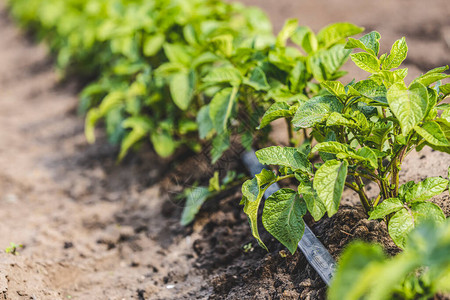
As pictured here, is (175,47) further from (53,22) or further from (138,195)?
(53,22)

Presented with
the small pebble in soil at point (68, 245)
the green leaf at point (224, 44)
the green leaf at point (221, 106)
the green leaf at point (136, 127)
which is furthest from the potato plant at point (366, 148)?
the green leaf at point (136, 127)

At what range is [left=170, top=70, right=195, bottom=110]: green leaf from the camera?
99.7 inches

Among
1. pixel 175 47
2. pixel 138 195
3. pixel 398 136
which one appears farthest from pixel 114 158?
pixel 398 136

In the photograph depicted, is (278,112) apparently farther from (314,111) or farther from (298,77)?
(298,77)

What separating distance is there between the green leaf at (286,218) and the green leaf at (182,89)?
1120 mm

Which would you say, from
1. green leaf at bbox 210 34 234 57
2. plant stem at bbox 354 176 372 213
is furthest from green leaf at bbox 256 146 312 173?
green leaf at bbox 210 34 234 57

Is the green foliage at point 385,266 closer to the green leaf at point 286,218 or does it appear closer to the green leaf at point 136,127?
the green leaf at point 286,218

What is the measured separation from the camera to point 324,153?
5.20ft

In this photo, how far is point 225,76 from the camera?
2.13 meters

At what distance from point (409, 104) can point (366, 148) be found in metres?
0.19

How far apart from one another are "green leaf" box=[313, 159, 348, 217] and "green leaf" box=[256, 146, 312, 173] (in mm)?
145

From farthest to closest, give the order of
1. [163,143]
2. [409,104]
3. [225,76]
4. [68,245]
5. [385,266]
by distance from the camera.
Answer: [163,143] < [68,245] < [225,76] < [409,104] < [385,266]

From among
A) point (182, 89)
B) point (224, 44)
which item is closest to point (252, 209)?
point (224, 44)

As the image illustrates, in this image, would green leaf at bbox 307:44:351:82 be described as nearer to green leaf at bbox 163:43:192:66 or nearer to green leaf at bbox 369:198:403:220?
green leaf at bbox 369:198:403:220
